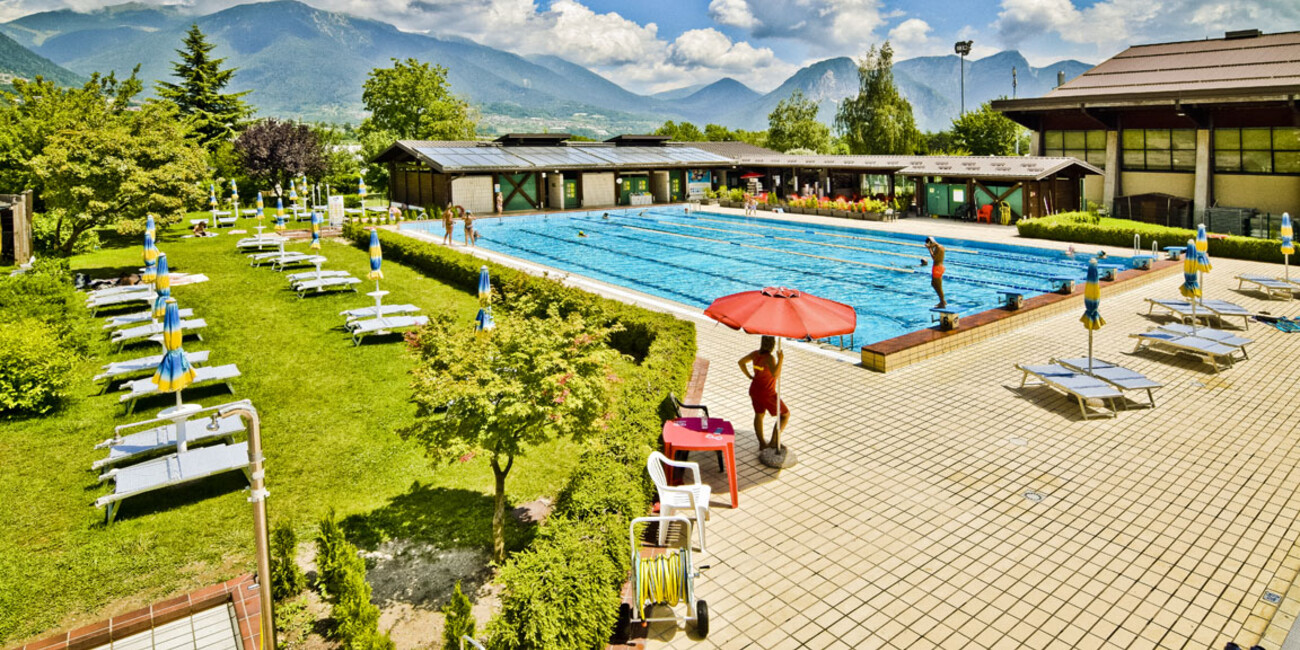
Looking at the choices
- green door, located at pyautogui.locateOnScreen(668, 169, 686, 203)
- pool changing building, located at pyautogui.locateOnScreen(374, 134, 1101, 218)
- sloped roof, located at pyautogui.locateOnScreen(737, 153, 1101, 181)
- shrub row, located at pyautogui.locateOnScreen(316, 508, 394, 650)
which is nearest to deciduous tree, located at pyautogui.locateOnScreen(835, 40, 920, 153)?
pool changing building, located at pyautogui.locateOnScreen(374, 134, 1101, 218)

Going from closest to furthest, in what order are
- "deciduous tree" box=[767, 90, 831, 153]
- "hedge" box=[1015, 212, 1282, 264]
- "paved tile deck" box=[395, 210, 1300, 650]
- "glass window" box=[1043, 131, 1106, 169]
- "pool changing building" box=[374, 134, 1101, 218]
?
1. "paved tile deck" box=[395, 210, 1300, 650]
2. "hedge" box=[1015, 212, 1282, 264]
3. "pool changing building" box=[374, 134, 1101, 218]
4. "glass window" box=[1043, 131, 1106, 169]
5. "deciduous tree" box=[767, 90, 831, 153]

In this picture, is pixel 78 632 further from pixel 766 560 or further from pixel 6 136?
pixel 6 136

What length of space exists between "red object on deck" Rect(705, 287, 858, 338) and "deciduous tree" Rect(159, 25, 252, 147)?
48762 mm

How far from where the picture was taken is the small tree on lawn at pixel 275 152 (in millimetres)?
42156

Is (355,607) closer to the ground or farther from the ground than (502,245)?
closer to the ground

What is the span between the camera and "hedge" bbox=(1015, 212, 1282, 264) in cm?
2069

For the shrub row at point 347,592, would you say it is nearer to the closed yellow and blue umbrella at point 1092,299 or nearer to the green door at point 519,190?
the closed yellow and blue umbrella at point 1092,299

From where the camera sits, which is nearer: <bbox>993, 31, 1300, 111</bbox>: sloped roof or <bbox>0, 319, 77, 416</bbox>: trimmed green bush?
<bbox>0, 319, 77, 416</bbox>: trimmed green bush

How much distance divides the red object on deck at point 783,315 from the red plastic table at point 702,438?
3.69ft

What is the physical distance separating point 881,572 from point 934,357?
7.15m

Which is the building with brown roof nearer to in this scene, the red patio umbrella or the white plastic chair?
the red patio umbrella

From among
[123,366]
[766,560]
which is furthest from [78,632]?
[123,366]

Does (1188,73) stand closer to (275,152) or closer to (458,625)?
(458,625)

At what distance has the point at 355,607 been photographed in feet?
15.7
